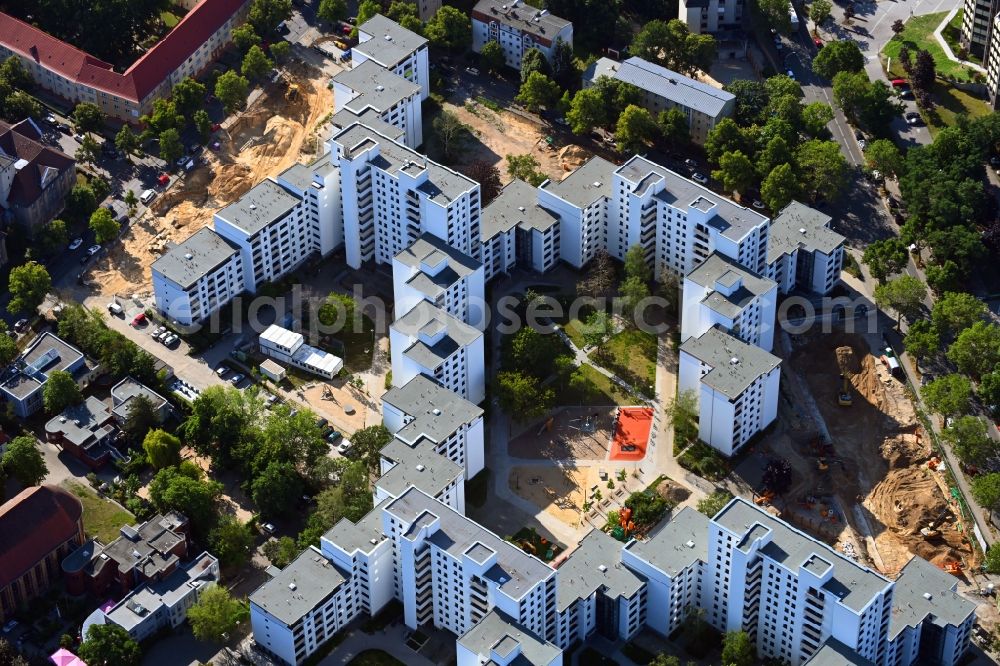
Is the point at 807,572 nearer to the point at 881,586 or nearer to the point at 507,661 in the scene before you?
the point at 881,586

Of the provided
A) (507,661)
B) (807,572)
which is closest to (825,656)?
(807,572)

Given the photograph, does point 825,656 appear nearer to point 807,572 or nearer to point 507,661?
point 807,572

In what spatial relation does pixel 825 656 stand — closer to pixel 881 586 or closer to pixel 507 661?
pixel 881 586

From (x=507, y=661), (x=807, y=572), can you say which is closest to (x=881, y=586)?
(x=807, y=572)
